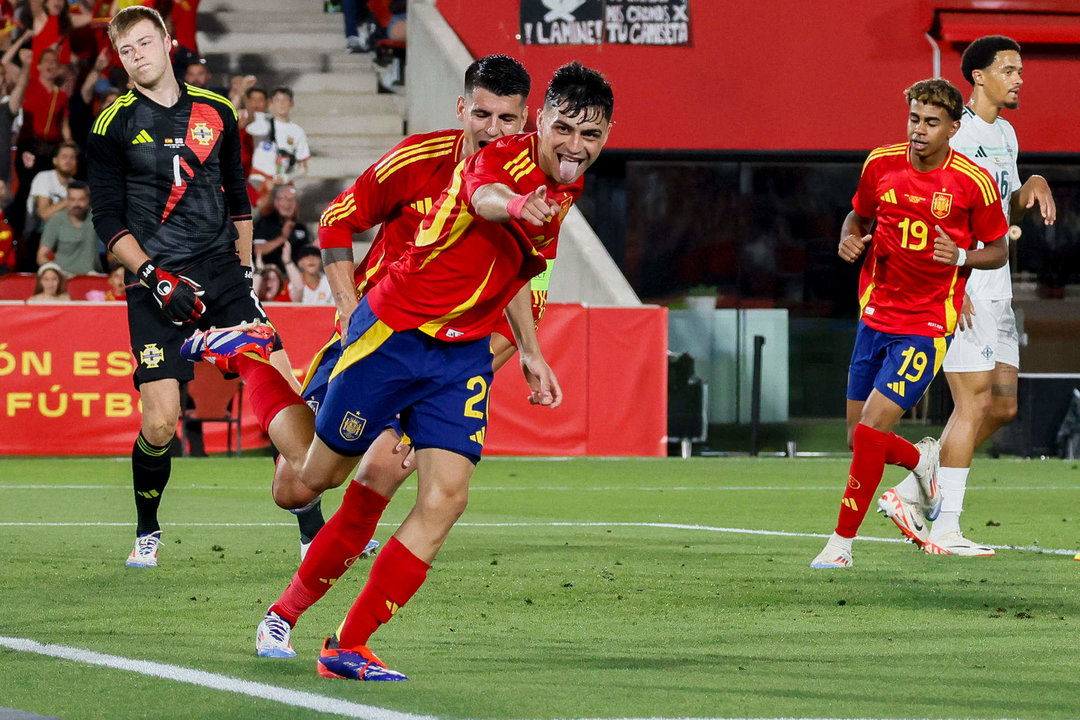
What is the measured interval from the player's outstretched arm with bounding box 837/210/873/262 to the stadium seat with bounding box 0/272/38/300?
11.3m

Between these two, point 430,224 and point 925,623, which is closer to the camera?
point 430,224

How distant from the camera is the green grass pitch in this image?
4.47 metres

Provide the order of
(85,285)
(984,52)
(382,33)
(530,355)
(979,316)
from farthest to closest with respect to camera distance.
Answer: (382,33)
(85,285)
(984,52)
(979,316)
(530,355)

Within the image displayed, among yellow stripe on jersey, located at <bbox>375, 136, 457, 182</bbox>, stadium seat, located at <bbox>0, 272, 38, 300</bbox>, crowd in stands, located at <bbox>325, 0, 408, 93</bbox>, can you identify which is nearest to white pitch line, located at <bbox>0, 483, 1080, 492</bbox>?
stadium seat, located at <bbox>0, 272, 38, 300</bbox>

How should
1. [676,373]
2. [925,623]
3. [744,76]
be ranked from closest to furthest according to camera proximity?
[925,623] → [676,373] → [744,76]

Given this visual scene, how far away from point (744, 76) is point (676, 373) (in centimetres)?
393

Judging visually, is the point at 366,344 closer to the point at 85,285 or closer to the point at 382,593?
the point at 382,593

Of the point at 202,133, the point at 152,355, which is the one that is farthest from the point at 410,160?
Answer: the point at 152,355

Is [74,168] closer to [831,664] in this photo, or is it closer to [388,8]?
[388,8]

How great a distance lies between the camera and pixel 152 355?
7.49 m

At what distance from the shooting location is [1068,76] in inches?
783

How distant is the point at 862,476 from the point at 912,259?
1077mm

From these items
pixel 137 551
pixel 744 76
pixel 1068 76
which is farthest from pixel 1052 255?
pixel 137 551

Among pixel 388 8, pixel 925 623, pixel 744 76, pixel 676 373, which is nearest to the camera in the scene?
pixel 925 623
